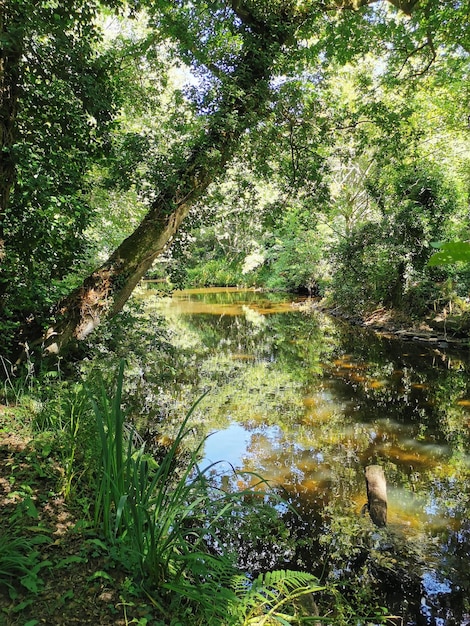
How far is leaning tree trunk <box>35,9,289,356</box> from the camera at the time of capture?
14.1 feet

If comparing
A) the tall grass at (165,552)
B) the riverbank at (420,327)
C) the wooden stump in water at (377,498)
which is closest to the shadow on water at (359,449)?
the wooden stump in water at (377,498)

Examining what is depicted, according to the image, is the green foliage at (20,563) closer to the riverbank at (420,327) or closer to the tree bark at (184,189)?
the tree bark at (184,189)

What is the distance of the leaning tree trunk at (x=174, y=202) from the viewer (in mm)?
4305

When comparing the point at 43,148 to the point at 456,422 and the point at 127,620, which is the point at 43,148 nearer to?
the point at 127,620

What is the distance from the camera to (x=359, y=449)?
4832 millimetres

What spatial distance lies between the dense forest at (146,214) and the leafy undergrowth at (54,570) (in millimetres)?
13

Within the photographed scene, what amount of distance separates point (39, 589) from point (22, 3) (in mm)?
3941

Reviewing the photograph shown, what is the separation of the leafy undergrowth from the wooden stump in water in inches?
96.0

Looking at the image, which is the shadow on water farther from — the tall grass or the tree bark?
the tree bark

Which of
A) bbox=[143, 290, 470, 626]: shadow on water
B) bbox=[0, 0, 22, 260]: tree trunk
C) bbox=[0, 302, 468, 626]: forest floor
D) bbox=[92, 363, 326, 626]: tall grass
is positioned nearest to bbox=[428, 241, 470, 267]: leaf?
bbox=[92, 363, 326, 626]: tall grass

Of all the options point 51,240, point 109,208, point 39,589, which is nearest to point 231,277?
point 109,208

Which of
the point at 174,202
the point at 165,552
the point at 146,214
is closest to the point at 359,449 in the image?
the point at 165,552

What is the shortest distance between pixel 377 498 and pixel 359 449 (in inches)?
58.1

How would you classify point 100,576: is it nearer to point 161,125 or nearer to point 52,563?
point 52,563
